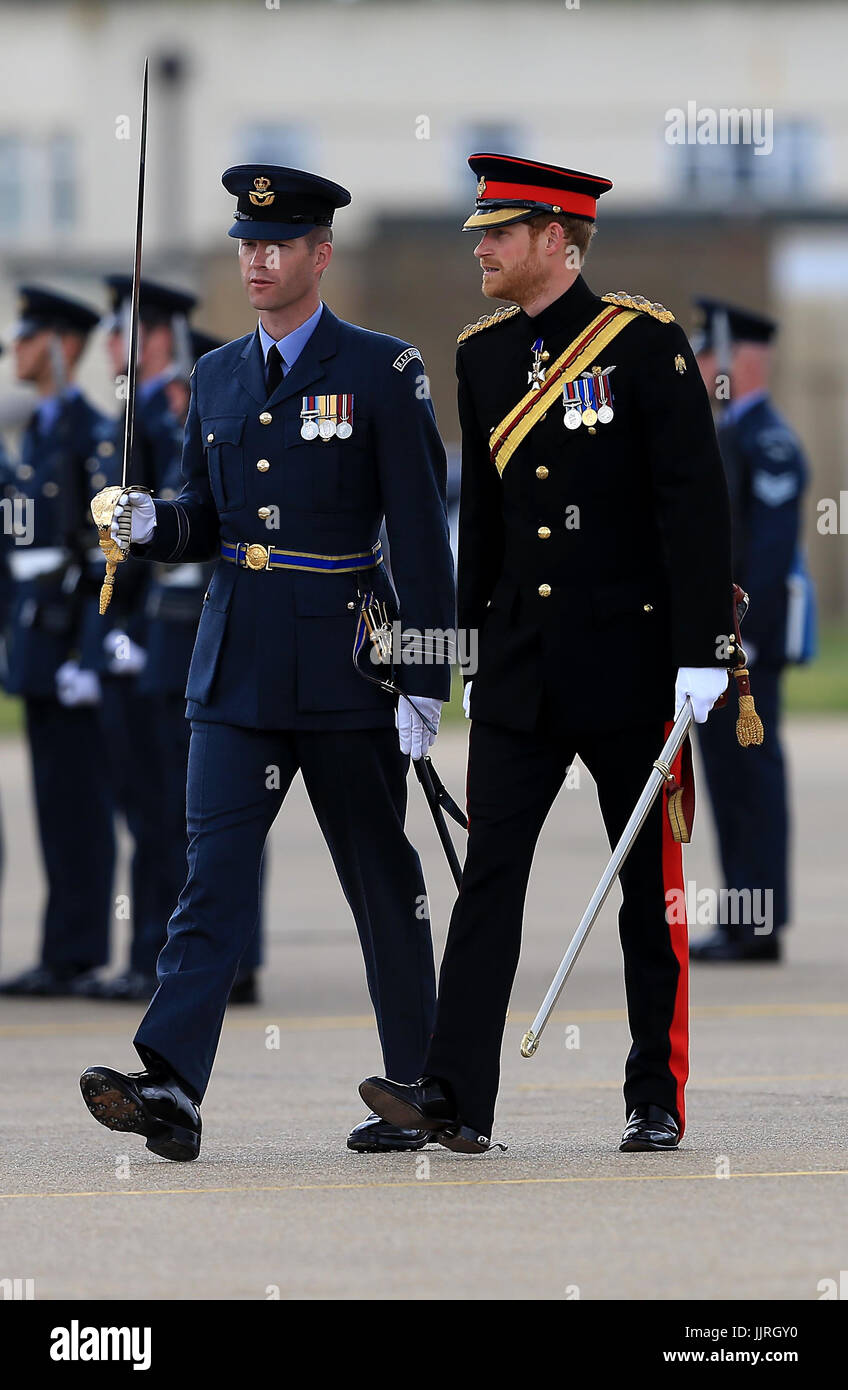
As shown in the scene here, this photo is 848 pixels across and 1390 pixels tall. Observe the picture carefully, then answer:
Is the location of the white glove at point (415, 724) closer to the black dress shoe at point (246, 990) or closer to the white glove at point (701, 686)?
the white glove at point (701, 686)

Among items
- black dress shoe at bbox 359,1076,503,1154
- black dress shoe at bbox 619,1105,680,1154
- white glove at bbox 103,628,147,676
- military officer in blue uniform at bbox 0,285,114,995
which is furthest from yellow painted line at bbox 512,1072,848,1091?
military officer in blue uniform at bbox 0,285,114,995

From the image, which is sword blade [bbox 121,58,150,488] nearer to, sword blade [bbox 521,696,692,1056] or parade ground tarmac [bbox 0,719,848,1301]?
sword blade [bbox 521,696,692,1056]

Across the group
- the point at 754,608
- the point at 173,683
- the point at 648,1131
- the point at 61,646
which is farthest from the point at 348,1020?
the point at 648,1131

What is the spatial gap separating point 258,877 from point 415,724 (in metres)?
0.48

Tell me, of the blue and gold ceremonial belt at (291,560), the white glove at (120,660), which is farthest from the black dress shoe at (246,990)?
the blue and gold ceremonial belt at (291,560)

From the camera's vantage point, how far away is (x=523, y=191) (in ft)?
18.9

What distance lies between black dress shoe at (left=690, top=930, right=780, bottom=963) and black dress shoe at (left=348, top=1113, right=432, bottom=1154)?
398 cm

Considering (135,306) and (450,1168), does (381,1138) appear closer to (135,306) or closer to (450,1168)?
(450,1168)

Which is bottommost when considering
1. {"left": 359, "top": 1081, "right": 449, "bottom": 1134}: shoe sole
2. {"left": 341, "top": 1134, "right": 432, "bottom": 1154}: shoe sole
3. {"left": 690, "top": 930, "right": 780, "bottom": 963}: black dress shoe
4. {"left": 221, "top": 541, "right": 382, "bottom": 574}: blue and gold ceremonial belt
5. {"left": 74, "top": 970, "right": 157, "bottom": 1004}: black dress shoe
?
{"left": 341, "top": 1134, "right": 432, "bottom": 1154}: shoe sole

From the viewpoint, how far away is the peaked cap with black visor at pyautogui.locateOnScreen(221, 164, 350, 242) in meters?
5.92

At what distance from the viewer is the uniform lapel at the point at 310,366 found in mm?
5973

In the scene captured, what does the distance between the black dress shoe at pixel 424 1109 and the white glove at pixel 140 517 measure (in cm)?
122
